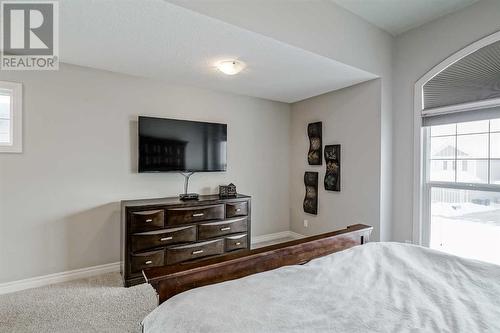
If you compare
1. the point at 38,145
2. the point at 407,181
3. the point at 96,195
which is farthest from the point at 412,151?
the point at 38,145

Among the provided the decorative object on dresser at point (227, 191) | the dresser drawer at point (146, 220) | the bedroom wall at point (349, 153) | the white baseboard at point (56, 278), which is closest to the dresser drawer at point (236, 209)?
the decorative object on dresser at point (227, 191)

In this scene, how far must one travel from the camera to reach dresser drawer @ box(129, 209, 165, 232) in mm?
2645

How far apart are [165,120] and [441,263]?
3.12 meters

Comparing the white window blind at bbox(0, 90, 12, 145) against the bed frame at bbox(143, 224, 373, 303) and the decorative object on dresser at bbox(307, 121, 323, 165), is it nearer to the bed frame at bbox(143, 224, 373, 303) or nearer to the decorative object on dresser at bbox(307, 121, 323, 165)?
the bed frame at bbox(143, 224, 373, 303)

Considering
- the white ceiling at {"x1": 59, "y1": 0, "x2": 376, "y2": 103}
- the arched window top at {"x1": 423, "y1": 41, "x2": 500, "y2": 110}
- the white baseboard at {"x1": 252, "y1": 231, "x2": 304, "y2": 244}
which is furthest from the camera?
the white baseboard at {"x1": 252, "y1": 231, "x2": 304, "y2": 244}

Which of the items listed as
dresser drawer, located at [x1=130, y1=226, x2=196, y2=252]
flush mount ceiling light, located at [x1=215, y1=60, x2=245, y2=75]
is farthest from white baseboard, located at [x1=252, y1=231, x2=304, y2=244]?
flush mount ceiling light, located at [x1=215, y1=60, x2=245, y2=75]

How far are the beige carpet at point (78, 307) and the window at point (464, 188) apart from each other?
11.1 ft

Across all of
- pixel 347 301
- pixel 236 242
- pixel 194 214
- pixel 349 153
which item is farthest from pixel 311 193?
pixel 347 301

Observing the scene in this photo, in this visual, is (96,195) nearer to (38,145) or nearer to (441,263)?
(38,145)

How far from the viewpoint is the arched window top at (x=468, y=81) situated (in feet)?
8.18

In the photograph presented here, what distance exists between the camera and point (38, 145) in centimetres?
269

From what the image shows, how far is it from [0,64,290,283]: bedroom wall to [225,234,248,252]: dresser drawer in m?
0.87

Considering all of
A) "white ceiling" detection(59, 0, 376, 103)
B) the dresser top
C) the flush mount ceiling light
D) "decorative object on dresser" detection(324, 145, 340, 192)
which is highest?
"white ceiling" detection(59, 0, 376, 103)

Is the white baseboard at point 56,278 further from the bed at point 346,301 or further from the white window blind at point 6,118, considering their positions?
the bed at point 346,301
